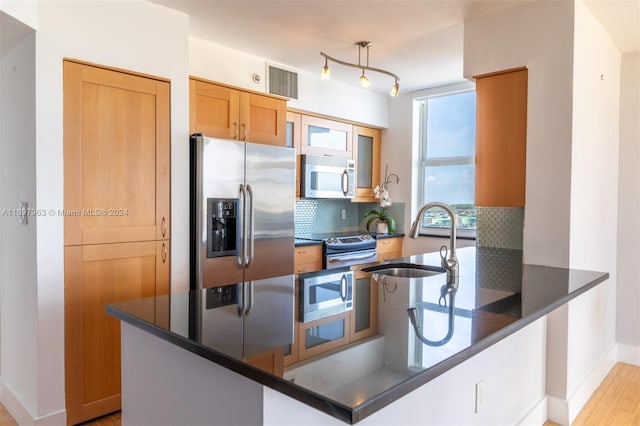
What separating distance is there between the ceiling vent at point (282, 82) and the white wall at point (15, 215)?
191cm

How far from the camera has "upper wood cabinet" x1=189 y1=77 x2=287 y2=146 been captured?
311cm

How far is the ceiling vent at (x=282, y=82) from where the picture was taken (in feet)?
12.7

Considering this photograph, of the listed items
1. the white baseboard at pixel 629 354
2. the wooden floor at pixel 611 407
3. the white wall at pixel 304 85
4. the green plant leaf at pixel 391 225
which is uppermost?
the white wall at pixel 304 85

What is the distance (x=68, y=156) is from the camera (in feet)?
7.87

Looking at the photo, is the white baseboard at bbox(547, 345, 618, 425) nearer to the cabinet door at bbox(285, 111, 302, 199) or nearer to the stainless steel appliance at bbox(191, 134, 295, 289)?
the stainless steel appliance at bbox(191, 134, 295, 289)

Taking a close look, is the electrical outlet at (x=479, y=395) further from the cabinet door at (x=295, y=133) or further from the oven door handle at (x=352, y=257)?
the cabinet door at (x=295, y=133)

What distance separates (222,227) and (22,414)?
5.16 ft

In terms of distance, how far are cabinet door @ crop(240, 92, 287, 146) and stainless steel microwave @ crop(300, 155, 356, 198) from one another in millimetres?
657

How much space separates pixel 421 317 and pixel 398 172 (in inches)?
153

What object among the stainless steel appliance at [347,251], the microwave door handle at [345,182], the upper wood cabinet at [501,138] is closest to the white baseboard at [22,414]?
the stainless steel appliance at [347,251]

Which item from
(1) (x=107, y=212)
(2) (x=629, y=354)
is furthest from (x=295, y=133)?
(2) (x=629, y=354)

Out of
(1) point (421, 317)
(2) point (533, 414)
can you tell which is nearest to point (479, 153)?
(2) point (533, 414)

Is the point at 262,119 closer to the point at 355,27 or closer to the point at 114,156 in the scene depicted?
the point at 355,27

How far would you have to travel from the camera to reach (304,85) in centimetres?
423
